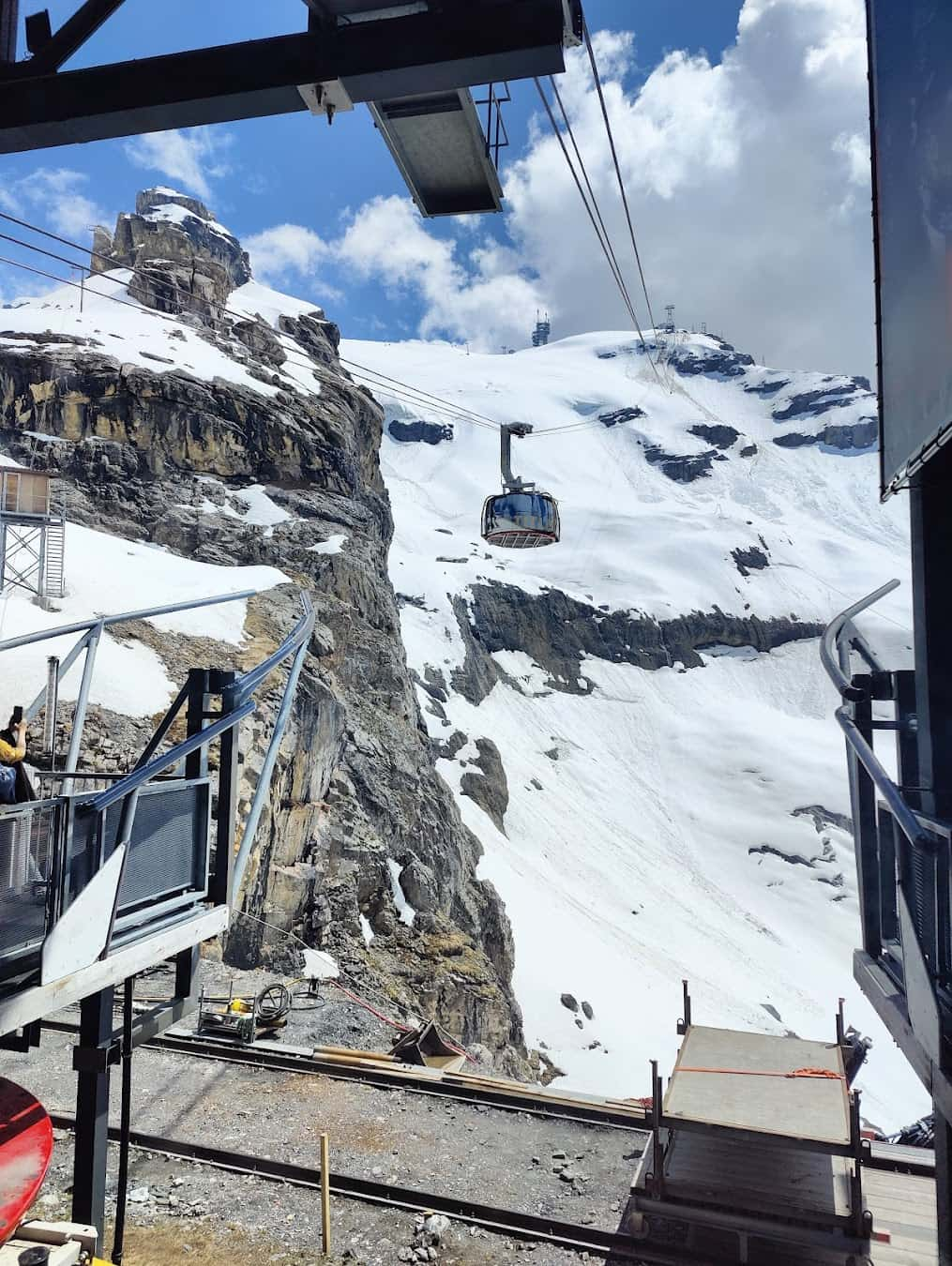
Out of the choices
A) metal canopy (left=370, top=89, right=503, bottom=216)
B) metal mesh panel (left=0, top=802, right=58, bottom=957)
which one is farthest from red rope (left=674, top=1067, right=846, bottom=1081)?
metal canopy (left=370, top=89, right=503, bottom=216)

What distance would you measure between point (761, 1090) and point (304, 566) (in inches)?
1257

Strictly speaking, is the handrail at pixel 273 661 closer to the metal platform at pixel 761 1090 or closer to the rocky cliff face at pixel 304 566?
the metal platform at pixel 761 1090

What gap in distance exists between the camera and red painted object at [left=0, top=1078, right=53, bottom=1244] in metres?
4.43

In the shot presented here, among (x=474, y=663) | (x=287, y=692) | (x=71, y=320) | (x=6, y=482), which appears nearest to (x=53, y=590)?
(x=6, y=482)

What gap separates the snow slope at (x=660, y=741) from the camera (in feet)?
144

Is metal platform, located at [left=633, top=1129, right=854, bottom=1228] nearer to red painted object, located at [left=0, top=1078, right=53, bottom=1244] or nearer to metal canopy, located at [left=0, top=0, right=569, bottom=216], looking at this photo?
red painted object, located at [left=0, top=1078, right=53, bottom=1244]

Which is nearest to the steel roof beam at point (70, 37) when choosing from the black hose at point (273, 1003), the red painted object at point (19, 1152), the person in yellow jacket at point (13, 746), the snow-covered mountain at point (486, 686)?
the person in yellow jacket at point (13, 746)

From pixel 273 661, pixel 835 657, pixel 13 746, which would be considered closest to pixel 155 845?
pixel 13 746

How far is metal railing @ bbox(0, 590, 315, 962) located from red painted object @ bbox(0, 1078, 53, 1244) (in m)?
0.88

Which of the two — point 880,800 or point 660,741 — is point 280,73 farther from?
point 660,741

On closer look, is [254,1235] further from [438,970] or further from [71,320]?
[71,320]

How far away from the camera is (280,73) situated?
451 centimetres

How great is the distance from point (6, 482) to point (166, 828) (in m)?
19.8

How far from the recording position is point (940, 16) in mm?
5426
